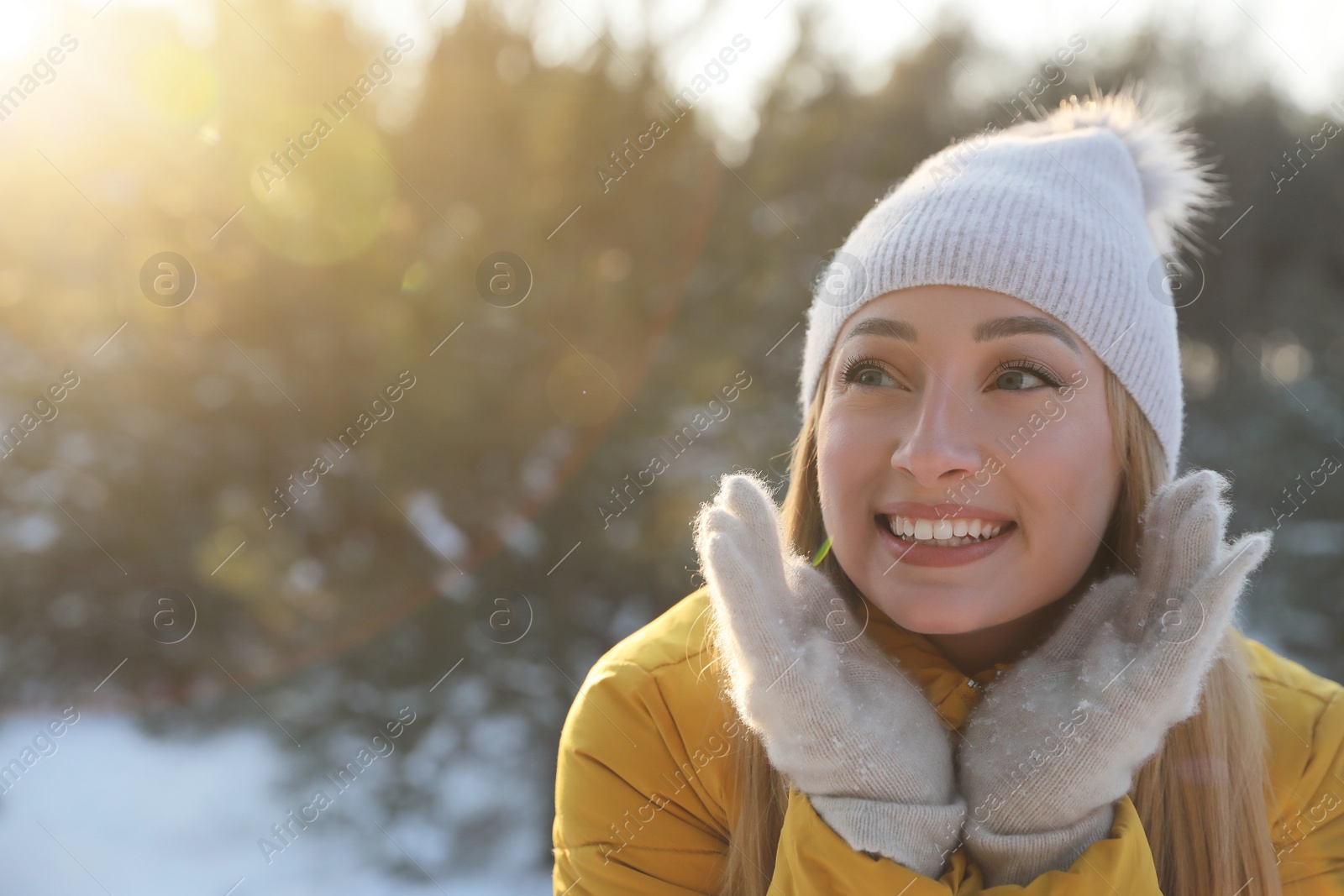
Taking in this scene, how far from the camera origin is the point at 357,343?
11.8ft

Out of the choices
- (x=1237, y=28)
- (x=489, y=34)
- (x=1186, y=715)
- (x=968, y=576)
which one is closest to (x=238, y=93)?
(x=489, y=34)

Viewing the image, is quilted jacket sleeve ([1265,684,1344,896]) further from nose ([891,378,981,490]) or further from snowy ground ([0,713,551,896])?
snowy ground ([0,713,551,896])

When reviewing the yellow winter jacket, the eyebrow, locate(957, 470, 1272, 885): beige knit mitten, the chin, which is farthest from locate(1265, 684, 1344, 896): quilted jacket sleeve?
the eyebrow

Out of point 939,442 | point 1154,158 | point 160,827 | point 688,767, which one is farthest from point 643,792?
point 160,827

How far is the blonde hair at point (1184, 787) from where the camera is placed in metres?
1.51

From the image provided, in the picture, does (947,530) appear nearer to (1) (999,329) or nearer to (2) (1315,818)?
(1) (999,329)

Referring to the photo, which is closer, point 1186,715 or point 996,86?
point 1186,715

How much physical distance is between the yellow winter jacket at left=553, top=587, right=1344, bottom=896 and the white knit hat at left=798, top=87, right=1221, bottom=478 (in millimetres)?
537

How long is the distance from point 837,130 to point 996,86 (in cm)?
103

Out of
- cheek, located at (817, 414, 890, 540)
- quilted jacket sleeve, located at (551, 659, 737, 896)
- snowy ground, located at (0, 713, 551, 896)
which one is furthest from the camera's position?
snowy ground, located at (0, 713, 551, 896)

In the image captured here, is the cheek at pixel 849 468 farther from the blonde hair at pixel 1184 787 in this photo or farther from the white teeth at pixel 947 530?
the blonde hair at pixel 1184 787

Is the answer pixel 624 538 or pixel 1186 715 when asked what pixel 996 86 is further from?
pixel 1186 715

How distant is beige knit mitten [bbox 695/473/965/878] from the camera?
138 centimetres

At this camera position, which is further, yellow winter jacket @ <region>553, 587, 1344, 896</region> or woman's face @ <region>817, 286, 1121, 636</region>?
yellow winter jacket @ <region>553, 587, 1344, 896</region>
